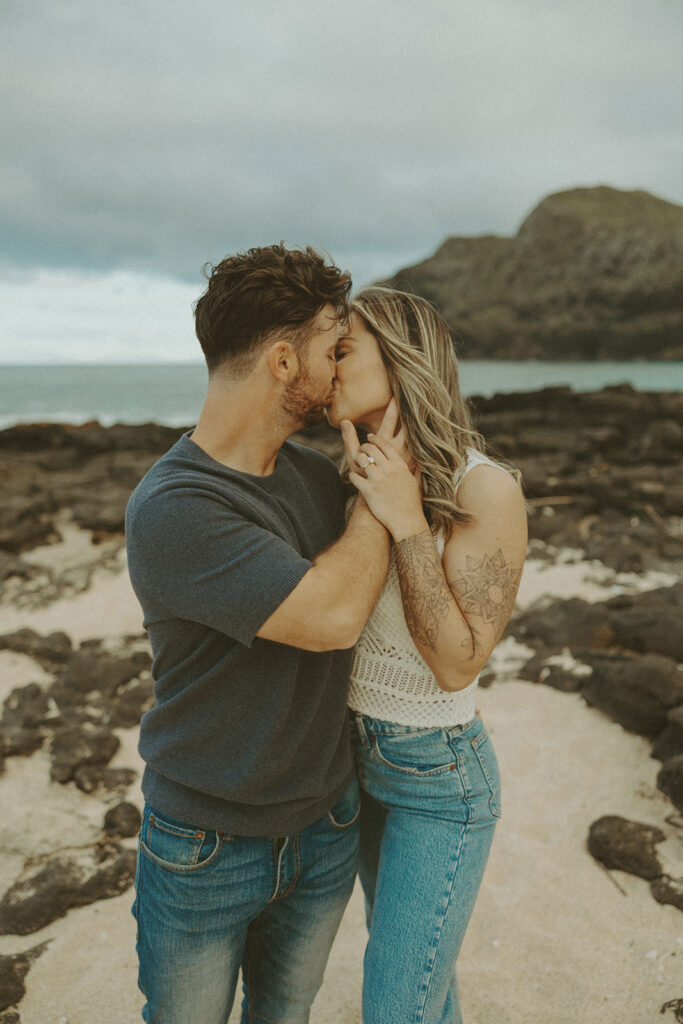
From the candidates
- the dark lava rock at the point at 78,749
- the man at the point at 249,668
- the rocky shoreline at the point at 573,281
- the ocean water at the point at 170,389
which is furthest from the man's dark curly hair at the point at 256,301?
the rocky shoreline at the point at 573,281

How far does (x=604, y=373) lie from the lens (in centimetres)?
6656

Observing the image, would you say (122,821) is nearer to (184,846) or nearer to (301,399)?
(184,846)

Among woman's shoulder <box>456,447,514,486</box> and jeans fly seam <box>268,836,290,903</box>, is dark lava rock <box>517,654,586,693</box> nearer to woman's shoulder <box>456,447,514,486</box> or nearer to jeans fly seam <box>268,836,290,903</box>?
woman's shoulder <box>456,447,514,486</box>

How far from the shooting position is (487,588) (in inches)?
80.2

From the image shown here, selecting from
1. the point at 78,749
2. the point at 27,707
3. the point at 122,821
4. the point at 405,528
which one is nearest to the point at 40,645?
the point at 27,707

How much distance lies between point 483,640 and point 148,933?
50.0 inches

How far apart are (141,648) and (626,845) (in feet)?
14.1

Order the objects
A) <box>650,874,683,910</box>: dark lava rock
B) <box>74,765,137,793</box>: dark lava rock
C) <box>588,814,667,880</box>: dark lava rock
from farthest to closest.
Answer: <box>74,765,137,793</box>: dark lava rock, <box>588,814,667,880</box>: dark lava rock, <box>650,874,683,910</box>: dark lava rock

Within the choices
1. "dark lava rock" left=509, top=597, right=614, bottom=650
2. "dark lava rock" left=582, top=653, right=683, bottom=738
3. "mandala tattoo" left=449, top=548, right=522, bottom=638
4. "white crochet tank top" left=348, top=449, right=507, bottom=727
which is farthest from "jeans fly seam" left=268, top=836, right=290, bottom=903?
"dark lava rock" left=509, top=597, right=614, bottom=650

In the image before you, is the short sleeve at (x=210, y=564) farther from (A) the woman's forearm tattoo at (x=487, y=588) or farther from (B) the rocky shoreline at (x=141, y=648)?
(B) the rocky shoreline at (x=141, y=648)

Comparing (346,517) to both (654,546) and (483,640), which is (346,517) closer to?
(483,640)

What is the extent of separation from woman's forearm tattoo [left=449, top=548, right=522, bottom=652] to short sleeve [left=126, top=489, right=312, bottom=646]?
564 millimetres

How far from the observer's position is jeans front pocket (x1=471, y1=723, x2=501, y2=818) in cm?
212

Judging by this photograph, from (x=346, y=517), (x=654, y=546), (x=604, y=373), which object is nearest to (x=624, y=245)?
(x=604, y=373)
